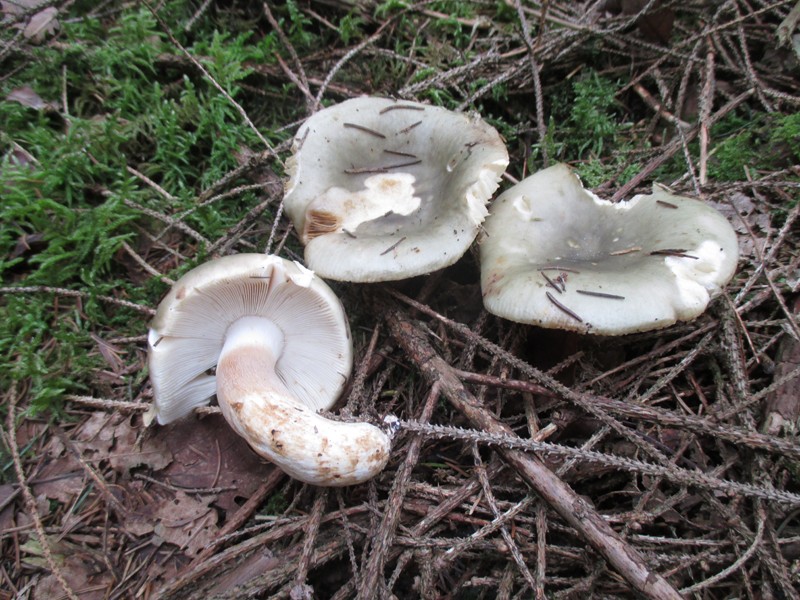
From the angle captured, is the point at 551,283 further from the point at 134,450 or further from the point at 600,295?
the point at 134,450

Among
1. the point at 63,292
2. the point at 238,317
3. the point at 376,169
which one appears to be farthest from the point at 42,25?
the point at 238,317

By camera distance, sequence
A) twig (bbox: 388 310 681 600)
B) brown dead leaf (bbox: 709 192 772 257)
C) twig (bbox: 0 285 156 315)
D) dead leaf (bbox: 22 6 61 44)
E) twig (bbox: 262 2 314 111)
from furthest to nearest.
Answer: dead leaf (bbox: 22 6 61 44), twig (bbox: 262 2 314 111), twig (bbox: 0 285 156 315), brown dead leaf (bbox: 709 192 772 257), twig (bbox: 388 310 681 600)

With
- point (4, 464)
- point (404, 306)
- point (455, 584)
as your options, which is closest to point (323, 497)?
point (455, 584)

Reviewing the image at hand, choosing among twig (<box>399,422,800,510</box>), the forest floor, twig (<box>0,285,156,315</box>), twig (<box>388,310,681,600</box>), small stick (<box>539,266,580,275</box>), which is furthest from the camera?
twig (<box>0,285,156,315</box>)

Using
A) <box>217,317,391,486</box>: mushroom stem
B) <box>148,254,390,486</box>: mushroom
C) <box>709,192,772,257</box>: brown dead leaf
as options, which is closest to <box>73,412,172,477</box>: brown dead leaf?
<box>148,254,390,486</box>: mushroom

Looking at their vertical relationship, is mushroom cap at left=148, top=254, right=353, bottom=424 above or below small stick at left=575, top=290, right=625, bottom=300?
below

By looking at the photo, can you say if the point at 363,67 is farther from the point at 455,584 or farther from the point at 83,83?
the point at 455,584

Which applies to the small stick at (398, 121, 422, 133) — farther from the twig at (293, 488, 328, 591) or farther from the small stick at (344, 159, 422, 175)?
the twig at (293, 488, 328, 591)
